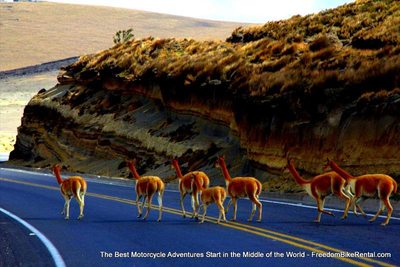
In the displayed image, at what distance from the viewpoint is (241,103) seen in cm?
3353

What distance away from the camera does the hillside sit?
26.2 m

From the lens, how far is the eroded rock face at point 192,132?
2467cm

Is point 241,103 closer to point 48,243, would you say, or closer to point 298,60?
point 298,60

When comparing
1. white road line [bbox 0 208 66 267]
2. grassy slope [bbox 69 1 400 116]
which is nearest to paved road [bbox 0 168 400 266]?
white road line [bbox 0 208 66 267]

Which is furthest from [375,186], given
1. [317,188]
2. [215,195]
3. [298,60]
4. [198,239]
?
[298,60]

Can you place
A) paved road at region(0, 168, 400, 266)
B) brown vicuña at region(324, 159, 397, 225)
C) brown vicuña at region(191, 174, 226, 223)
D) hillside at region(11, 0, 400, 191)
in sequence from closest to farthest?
paved road at region(0, 168, 400, 266) < brown vicuña at region(324, 159, 397, 225) < brown vicuña at region(191, 174, 226, 223) < hillside at region(11, 0, 400, 191)

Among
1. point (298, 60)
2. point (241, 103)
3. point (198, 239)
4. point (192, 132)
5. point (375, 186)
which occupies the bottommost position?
point (192, 132)

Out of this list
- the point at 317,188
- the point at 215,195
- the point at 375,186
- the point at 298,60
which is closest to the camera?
the point at 375,186

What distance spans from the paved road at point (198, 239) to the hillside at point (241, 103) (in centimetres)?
548

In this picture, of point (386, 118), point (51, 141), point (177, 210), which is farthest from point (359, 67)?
point (51, 141)

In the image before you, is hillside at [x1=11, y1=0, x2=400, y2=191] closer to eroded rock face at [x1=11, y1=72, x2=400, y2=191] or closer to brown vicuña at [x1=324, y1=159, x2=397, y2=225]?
eroded rock face at [x1=11, y1=72, x2=400, y2=191]

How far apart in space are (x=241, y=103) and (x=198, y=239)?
64.1ft

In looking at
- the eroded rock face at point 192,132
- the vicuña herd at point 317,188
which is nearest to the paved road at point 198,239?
the vicuña herd at point 317,188

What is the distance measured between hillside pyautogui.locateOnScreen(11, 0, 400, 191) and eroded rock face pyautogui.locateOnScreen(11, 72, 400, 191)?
61 millimetres
